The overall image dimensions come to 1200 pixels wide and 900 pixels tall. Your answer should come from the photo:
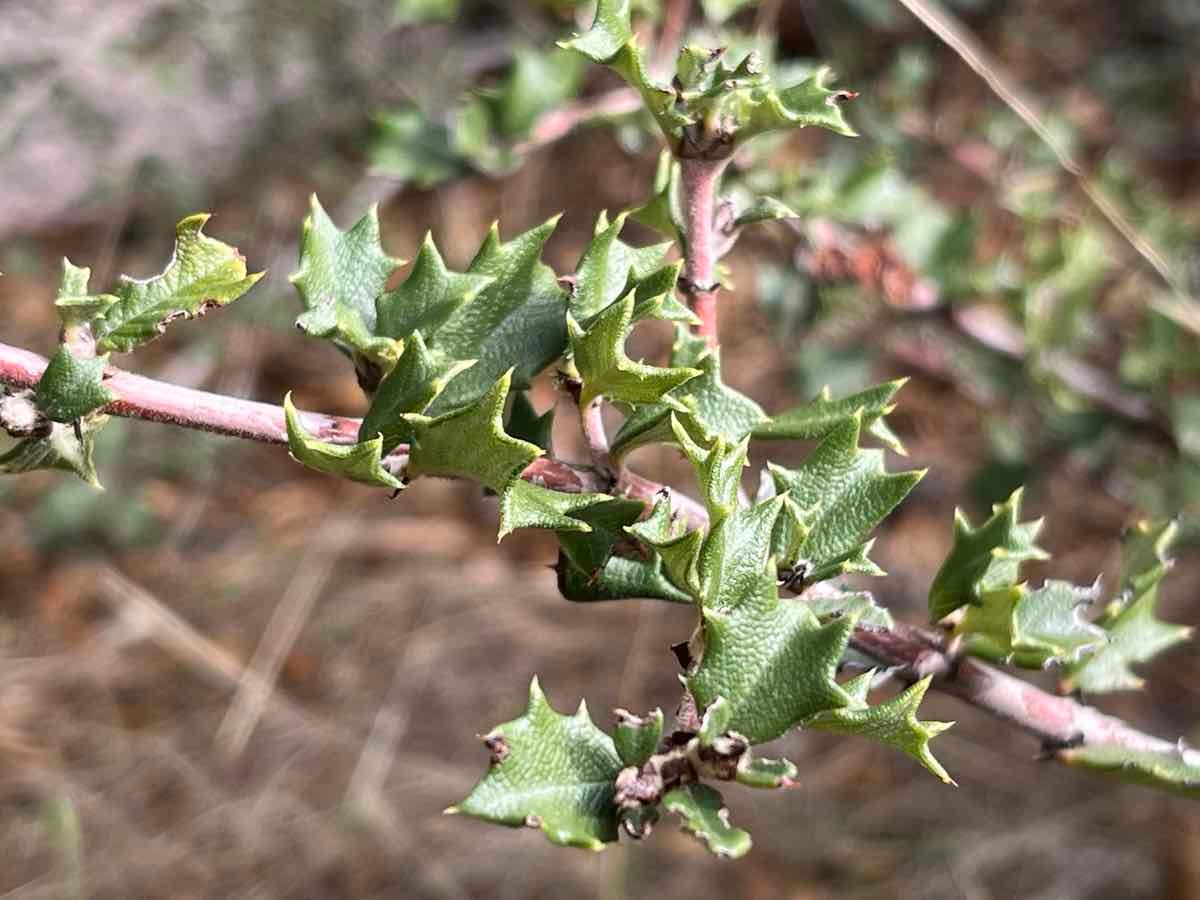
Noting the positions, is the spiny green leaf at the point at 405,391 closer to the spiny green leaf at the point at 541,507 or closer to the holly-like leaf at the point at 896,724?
the spiny green leaf at the point at 541,507

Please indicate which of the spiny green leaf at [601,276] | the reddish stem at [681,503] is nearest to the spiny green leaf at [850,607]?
the reddish stem at [681,503]

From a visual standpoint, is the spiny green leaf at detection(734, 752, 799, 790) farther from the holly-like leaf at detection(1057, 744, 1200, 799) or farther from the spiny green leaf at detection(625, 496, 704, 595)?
the holly-like leaf at detection(1057, 744, 1200, 799)

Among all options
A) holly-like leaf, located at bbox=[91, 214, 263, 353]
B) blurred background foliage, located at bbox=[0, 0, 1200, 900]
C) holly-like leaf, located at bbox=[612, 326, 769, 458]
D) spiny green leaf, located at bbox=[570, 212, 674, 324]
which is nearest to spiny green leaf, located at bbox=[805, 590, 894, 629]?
holly-like leaf, located at bbox=[612, 326, 769, 458]

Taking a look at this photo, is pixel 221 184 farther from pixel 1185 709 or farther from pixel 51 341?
pixel 1185 709

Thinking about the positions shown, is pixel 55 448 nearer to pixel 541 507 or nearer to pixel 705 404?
pixel 541 507

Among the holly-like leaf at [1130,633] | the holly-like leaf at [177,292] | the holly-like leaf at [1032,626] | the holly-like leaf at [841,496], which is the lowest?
the holly-like leaf at [1130,633]

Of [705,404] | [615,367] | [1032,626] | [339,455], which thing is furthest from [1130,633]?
[339,455]

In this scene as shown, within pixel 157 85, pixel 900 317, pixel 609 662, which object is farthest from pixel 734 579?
pixel 157 85
